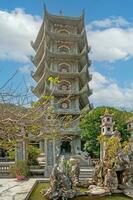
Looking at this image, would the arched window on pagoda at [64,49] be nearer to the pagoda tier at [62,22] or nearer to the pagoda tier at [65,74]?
the pagoda tier at [62,22]

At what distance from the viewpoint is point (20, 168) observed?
1669cm

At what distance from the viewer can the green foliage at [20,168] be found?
54.2 feet

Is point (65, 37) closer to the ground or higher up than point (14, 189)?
higher up

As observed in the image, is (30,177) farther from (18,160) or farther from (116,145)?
(116,145)

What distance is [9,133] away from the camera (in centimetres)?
478

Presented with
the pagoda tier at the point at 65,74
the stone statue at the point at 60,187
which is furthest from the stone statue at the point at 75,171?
the pagoda tier at the point at 65,74

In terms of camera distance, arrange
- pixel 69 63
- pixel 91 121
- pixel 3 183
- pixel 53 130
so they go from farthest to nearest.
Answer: pixel 69 63, pixel 91 121, pixel 3 183, pixel 53 130

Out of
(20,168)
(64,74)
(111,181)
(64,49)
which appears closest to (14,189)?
(111,181)

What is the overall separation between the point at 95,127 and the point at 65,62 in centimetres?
977

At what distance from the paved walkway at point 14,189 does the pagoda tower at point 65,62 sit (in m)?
17.5

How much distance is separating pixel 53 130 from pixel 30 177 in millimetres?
11244

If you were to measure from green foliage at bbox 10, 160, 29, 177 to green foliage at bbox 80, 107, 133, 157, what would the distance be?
36.4 feet

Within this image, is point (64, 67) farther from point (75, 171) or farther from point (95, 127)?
point (75, 171)

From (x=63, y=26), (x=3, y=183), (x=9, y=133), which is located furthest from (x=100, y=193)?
(x=63, y=26)
